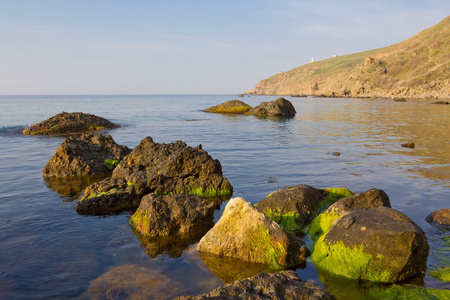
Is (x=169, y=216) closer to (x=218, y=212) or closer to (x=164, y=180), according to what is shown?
(x=218, y=212)

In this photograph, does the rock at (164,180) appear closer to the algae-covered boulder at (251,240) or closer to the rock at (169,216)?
the rock at (169,216)

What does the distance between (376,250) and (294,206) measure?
316 cm

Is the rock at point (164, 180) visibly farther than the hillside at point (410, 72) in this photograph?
No

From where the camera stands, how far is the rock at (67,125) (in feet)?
97.9

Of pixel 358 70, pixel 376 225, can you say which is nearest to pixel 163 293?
pixel 376 225

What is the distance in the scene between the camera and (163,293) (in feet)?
20.8

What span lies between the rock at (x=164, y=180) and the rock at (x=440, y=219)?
20.4ft

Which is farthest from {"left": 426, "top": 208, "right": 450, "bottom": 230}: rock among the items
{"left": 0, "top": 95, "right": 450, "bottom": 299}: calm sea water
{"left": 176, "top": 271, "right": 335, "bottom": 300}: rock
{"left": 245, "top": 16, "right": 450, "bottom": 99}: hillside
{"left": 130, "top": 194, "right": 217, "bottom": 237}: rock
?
{"left": 245, "top": 16, "right": 450, "bottom": 99}: hillside

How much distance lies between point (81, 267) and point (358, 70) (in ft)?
457

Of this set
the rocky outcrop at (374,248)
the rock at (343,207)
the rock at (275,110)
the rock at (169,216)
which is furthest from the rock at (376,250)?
the rock at (275,110)

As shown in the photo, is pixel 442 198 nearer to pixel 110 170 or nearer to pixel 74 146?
pixel 110 170

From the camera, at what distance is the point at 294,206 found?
32.3 ft

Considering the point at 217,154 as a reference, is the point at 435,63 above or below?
above

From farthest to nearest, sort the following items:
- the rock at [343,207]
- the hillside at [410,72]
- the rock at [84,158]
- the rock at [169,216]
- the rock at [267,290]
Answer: the hillside at [410,72] → the rock at [84,158] → the rock at [169,216] → the rock at [343,207] → the rock at [267,290]
